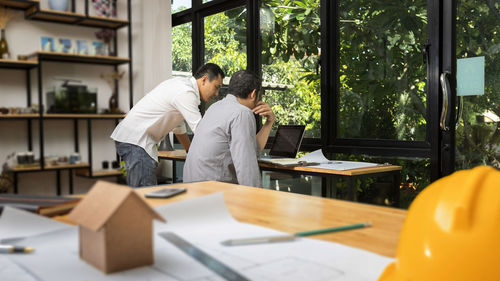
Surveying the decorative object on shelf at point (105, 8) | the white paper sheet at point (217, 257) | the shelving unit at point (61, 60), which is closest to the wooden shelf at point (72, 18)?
the shelving unit at point (61, 60)

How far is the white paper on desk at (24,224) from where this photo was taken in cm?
63

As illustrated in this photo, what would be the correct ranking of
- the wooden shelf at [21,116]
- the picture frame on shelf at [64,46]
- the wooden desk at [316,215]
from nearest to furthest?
1. the wooden desk at [316,215]
2. the wooden shelf at [21,116]
3. the picture frame on shelf at [64,46]

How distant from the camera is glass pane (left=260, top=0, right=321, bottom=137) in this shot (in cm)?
325

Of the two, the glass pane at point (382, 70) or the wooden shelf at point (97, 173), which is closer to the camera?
the glass pane at point (382, 70)

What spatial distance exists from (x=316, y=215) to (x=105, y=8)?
4256 mm

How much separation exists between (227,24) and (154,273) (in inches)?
150

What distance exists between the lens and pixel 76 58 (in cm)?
418

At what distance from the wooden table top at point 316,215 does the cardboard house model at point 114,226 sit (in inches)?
11.4

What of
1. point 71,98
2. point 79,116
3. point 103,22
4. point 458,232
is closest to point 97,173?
point 79,116

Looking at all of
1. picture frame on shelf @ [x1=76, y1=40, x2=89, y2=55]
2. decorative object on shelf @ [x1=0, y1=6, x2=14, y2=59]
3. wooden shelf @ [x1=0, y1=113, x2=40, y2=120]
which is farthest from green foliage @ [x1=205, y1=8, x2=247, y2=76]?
decorative object on shelf @ [x1=0, y1=6, x2=14, y2=59]

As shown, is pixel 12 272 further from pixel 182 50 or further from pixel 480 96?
pixel 182 50

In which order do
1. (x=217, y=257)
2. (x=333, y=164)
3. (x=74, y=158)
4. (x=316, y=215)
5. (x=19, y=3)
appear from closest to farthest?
(x=217, y=257) < (x=316, y=215) < (x=333, y=164) < (x=19, y=3) < (x=74, y=158)

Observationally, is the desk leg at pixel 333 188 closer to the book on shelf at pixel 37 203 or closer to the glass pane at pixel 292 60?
the glass pane at pixel 292 60

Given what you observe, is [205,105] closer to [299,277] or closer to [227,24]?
[227,24]
